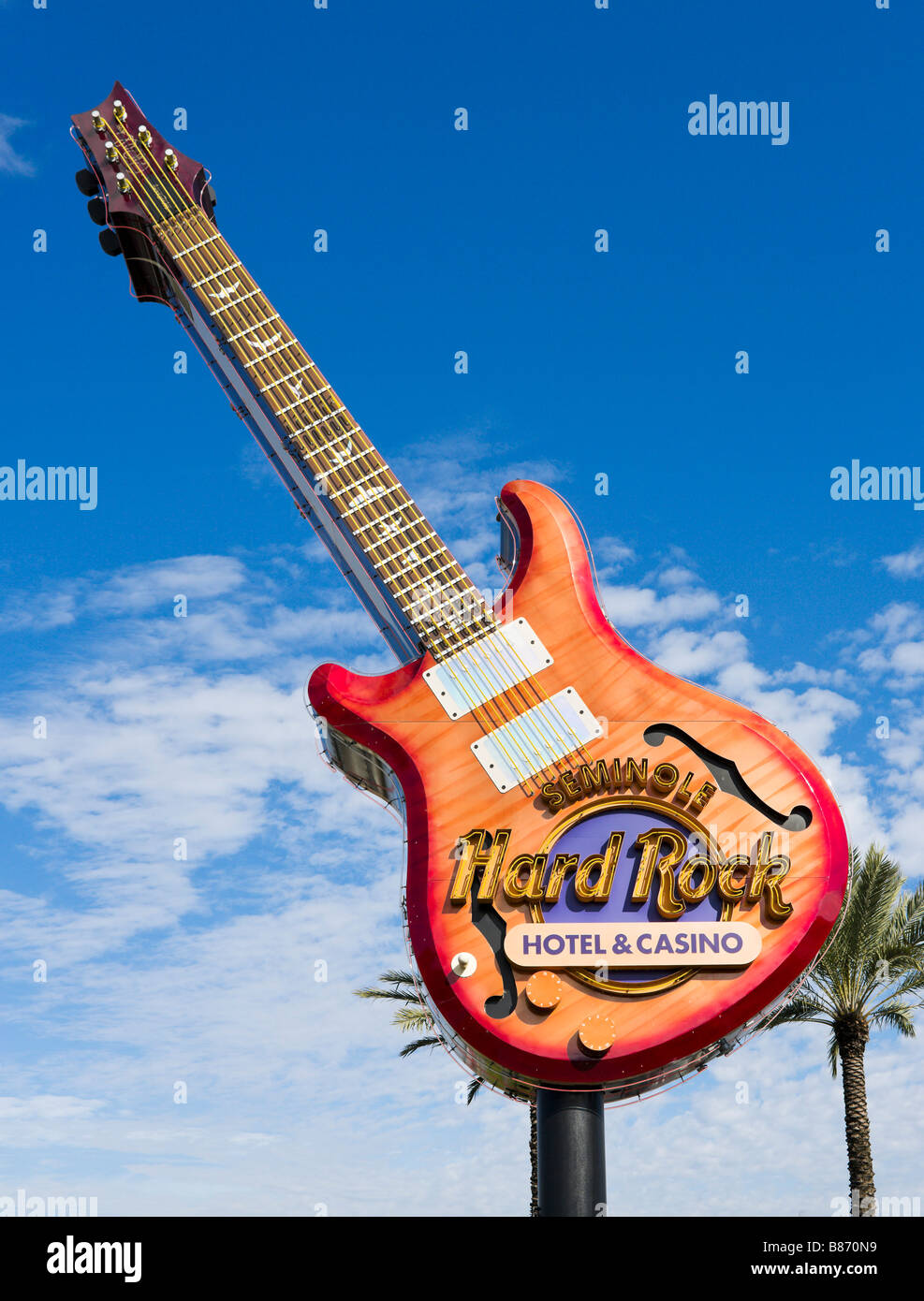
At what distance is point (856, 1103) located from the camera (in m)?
18.7

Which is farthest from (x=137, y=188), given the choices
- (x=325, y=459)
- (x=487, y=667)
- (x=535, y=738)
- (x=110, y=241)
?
(x=535, y=738)

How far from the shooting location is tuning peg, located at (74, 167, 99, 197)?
16.9m

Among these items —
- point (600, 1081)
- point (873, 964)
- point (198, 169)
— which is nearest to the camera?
point (600, 1081)

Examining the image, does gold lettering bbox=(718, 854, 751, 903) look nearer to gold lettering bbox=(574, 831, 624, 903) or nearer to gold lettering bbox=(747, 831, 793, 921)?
gold lettering bbox=(747, 831, 793, 921)

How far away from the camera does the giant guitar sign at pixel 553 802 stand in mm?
10570

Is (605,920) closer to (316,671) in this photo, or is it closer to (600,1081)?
(600,1081)

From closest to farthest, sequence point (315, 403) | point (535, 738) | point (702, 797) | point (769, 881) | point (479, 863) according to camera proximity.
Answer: point (769, 881)
point (479, 863)
point (702, 797)
point (535, 738)
point (315, 403)


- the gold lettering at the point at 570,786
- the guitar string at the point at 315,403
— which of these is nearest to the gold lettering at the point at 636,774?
the gold lettering at the point at 570,786

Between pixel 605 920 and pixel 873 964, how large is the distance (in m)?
9.87

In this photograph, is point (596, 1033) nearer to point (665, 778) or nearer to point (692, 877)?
point (692, 877)

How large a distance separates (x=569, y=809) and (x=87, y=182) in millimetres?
11527

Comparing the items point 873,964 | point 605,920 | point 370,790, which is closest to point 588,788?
point 605,920

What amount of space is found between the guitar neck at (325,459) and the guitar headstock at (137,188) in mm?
393
